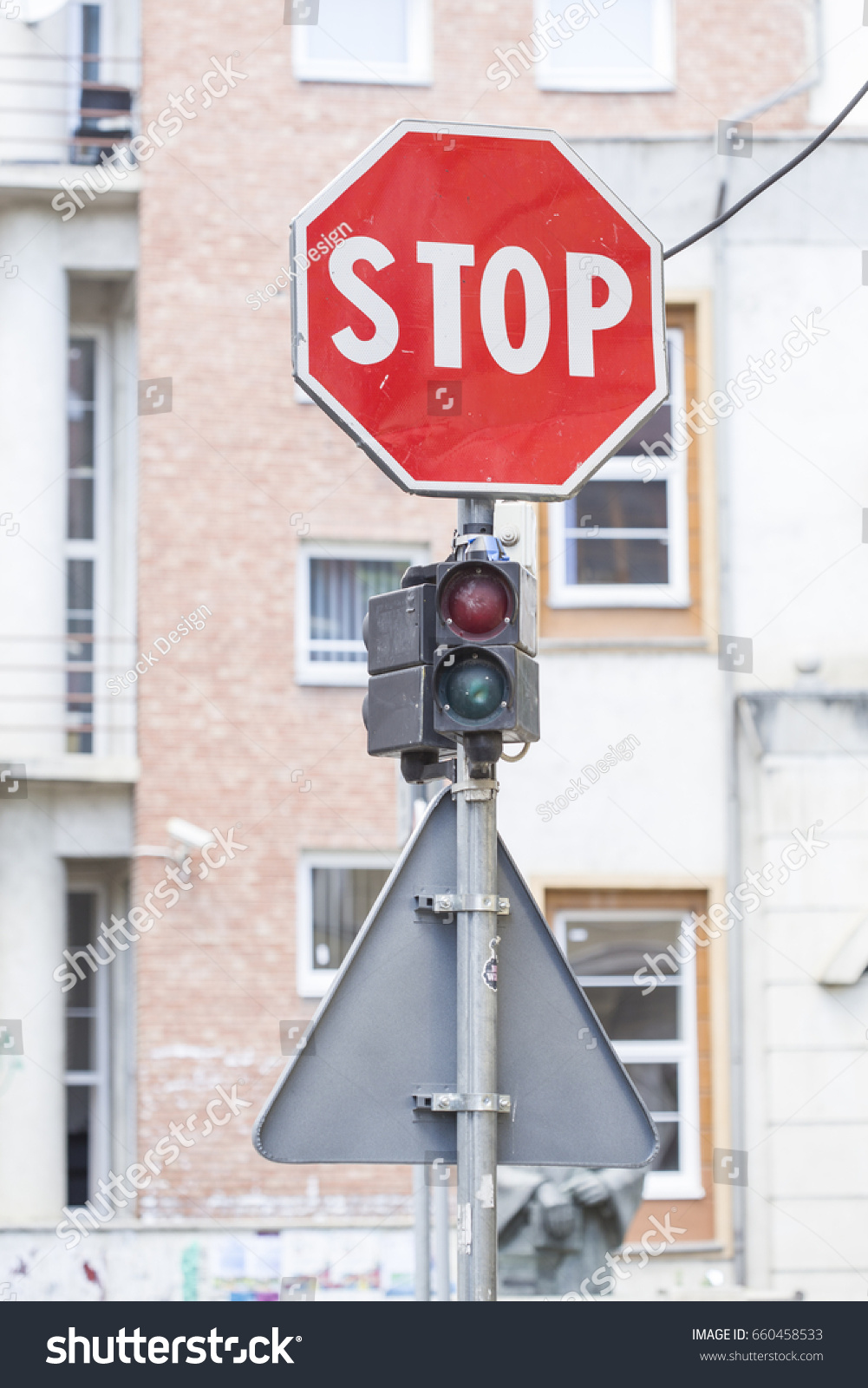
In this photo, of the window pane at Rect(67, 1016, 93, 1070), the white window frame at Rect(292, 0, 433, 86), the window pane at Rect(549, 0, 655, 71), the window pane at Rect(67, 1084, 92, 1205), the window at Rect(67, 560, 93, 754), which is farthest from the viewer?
the window pane at Rect(67, 1016, 93, 1070)

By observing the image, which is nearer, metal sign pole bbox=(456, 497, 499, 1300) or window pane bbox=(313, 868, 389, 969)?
metal sign pole bbox=(456, 497, 499, 1300)

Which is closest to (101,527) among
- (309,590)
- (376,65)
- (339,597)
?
(309,590)

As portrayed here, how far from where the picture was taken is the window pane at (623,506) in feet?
44.5

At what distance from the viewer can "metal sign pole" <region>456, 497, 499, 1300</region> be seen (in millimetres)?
4004

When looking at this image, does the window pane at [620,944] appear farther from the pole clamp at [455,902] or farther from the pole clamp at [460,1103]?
the pole clamp at [460,1103]

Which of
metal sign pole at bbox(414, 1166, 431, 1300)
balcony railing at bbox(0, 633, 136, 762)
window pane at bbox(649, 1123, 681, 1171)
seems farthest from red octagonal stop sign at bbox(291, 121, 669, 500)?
balcony railing at bbox(0, 633, 136, 762)

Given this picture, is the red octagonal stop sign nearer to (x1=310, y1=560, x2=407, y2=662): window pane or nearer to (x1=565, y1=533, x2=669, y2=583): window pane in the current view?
(x1=565, y1=533, x2=669, y2=583): window pane

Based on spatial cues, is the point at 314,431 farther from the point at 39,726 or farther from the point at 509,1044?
the point at 509,1044

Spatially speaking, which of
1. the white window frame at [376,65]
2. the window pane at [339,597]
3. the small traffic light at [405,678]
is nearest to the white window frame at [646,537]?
the window pane at [339,597]

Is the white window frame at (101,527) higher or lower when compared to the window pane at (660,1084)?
higher

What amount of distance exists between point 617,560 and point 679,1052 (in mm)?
3551

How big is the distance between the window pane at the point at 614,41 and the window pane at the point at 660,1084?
8202 millimetres

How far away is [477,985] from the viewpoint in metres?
4.14

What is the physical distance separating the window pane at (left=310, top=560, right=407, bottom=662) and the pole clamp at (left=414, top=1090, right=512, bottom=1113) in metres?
11.1
